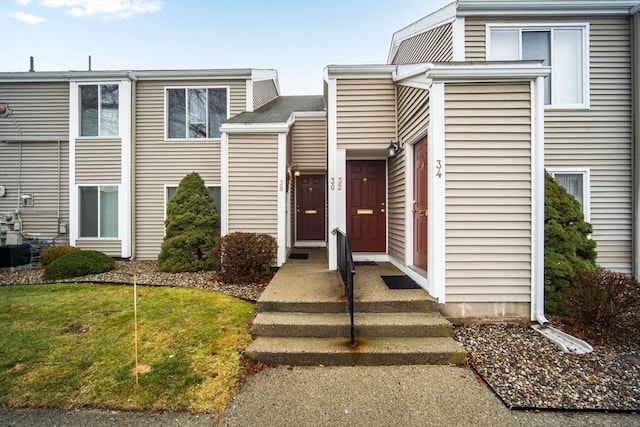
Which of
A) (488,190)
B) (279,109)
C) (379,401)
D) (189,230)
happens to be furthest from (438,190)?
(279,109)

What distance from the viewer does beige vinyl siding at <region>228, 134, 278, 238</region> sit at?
677cm

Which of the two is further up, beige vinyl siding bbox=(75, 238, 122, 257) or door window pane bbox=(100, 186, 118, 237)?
door window pane bbox=(100, 186, 118, 237)

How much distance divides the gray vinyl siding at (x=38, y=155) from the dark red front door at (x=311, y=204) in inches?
271

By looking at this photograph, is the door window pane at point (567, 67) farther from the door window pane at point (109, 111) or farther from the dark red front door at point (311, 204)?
the door window pane at point (109, 111)

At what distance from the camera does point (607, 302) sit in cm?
335

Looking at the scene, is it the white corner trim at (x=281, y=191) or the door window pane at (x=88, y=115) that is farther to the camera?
the door window pane at (x=88, y=115)

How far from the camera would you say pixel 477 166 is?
385cm

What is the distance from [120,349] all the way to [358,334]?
274cm

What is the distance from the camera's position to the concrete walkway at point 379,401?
2.22 meters

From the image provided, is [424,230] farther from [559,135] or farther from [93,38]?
[93,38]

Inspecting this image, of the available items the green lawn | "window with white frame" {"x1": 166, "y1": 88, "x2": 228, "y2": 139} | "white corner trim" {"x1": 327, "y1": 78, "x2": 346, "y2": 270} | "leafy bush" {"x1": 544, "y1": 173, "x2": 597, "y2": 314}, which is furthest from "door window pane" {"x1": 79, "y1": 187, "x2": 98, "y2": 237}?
"leafy bush" {"x1": 544, "y1": 173, "x2": 597, "y2": 314}

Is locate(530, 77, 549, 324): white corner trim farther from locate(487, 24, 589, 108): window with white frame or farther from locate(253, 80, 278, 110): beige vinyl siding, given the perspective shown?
locate(253, 80, 278, 110): beige vinyl siding

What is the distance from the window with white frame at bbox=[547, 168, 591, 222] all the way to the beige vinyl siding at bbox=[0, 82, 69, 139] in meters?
12.8

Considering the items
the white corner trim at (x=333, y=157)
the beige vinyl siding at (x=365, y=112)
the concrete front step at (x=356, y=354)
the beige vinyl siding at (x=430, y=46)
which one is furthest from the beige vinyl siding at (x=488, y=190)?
the beige vinyl siding at (x=430, y=46)
